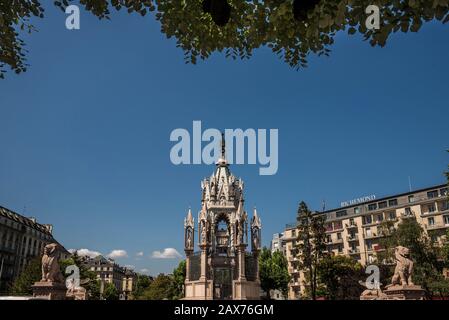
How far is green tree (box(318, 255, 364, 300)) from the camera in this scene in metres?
47.2

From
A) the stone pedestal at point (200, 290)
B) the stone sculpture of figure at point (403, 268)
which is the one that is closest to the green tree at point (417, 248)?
the stone pedestal at point (200, 290)

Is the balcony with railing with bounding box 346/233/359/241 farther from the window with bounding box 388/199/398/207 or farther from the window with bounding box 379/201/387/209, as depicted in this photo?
the window with bounding box 388/199/398/207

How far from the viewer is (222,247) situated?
41.1 meters

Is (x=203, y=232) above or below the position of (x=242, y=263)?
above

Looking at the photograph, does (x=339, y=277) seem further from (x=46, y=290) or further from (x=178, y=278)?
(x=46, y=290)

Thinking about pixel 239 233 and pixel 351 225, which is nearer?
pixel 239 233

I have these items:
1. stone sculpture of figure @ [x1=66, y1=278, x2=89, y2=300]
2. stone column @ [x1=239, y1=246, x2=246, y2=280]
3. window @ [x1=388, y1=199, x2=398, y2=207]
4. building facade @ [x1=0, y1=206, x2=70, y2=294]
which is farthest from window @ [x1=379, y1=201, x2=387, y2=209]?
stone sculpture of figure @ [x1=66, y1=278, x2=89, y2=300]

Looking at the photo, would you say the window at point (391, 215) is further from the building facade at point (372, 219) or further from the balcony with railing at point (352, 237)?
the balcony with railing at point (352, 237)

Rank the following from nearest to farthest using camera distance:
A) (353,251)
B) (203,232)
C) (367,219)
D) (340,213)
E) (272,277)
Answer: (203,232) → (272,277) → (353,251) → (367,219) → (340,213)

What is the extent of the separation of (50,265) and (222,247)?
88.2ft

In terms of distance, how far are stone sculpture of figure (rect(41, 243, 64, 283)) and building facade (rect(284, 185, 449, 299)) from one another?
45.3 meters

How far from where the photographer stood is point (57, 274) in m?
15.9

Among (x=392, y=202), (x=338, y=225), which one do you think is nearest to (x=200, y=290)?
(x=338, y=225)
